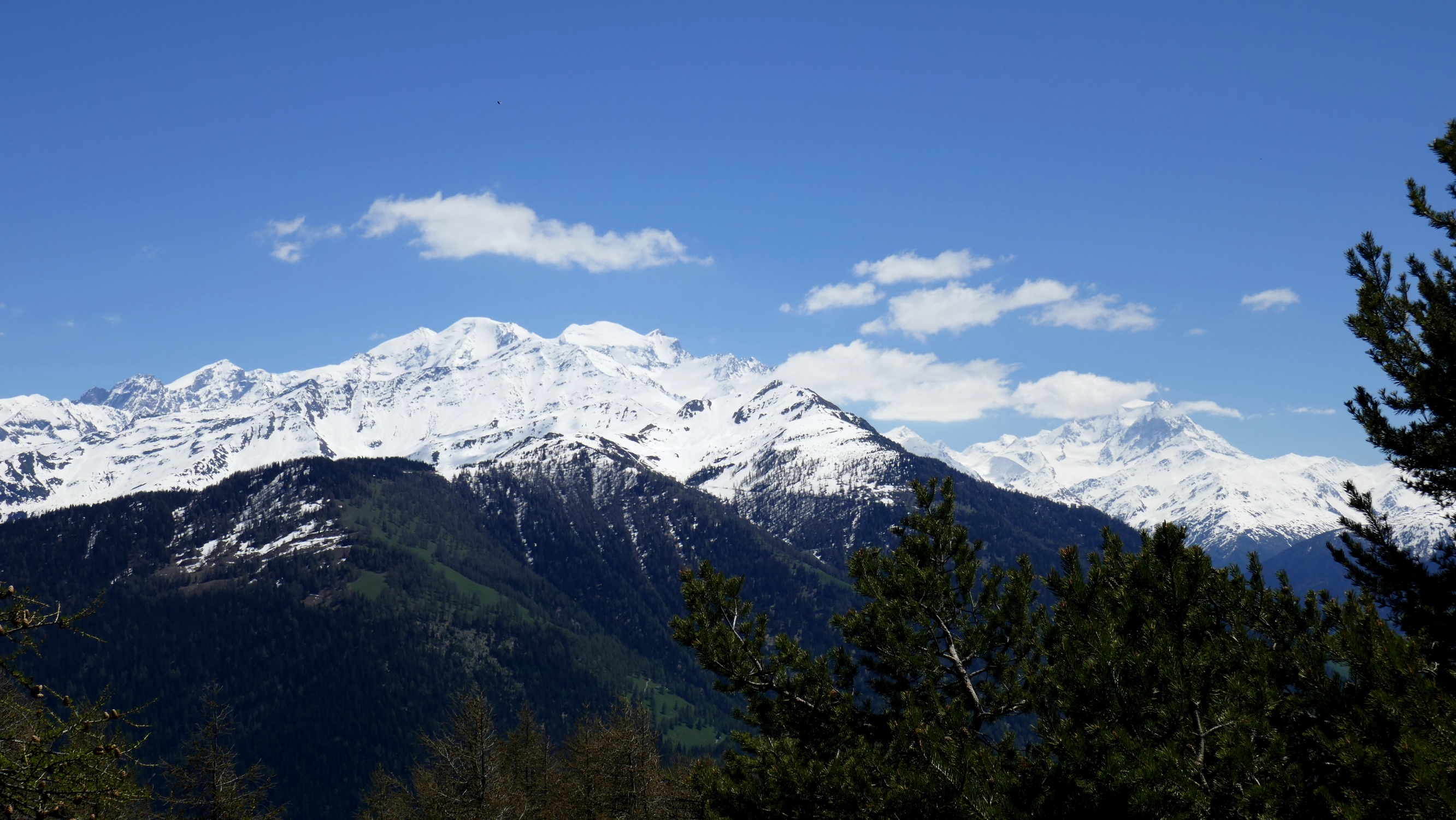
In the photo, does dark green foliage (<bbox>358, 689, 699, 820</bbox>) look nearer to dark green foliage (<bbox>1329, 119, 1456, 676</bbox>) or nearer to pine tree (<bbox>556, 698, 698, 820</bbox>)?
pine tree (<bbox>556, 698, 698, 820</bbox>)

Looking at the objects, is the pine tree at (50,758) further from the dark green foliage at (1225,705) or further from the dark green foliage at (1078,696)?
the dark green foliage at (1225,705)

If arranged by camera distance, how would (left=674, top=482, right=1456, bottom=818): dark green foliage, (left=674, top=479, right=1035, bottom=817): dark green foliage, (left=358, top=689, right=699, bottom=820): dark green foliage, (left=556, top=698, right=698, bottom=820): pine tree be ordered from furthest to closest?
(left=556, top=698, right=698, bottom=820): pine tree → (left=358, top=689, right=699, bottom=820): dark green foliage → (left=674, top=479, right=1035, bottom=817): dark green foliage → (left=674, top=482, right=1456, bottom=818): dark green foliage

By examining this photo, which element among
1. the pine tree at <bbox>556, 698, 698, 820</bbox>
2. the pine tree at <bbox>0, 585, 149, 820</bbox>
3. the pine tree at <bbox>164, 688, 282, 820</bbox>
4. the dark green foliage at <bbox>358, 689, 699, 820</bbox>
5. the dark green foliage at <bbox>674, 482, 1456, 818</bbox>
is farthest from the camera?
the pine tree at <bbox>556, 698, 698, 820</bbox>

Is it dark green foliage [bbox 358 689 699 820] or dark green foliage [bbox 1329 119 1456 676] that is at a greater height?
→ dark green foliage [bbox 1329 119 1456 676]

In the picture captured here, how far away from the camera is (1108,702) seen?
33.8 feet

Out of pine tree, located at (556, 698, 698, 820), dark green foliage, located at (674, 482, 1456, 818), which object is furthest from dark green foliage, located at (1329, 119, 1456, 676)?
pine tree, located at (556, 698, 698, 820)

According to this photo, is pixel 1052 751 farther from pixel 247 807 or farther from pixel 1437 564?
pixel 247 807

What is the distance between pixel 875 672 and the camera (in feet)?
54.2

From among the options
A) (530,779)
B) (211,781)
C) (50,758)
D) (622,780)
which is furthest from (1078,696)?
(530,779)

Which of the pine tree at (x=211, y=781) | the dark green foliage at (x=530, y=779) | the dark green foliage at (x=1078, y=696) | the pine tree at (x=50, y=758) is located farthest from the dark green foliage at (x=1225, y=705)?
the pine tree at (x=211, y=781)

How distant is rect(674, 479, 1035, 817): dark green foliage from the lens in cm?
1276

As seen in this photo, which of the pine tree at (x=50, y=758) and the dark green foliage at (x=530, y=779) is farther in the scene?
the dark green foliage at (x=530, y=779)

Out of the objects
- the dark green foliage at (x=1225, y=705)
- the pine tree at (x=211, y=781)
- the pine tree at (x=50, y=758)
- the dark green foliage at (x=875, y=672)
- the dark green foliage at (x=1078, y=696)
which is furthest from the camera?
the pine tree at (x=211, y=781)

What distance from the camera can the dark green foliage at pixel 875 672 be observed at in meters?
12.8
